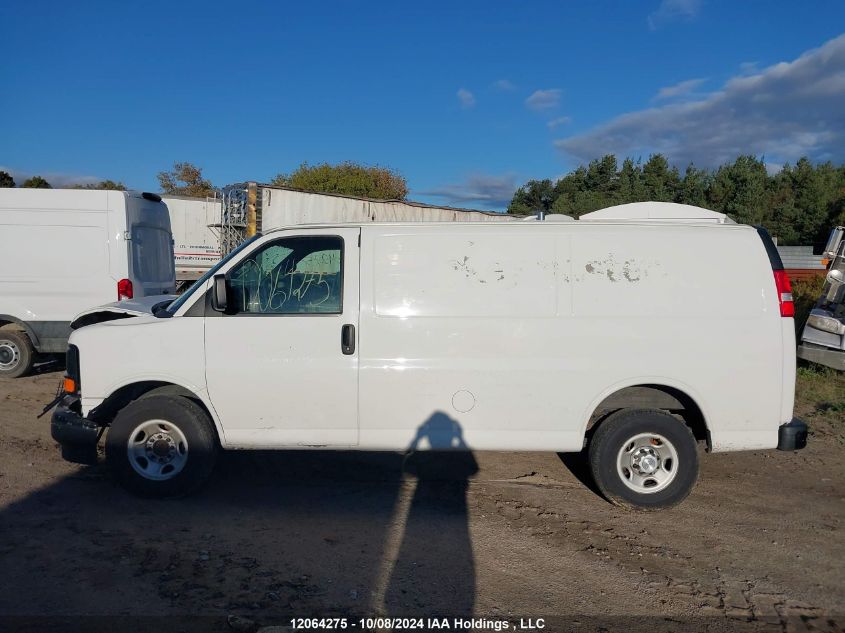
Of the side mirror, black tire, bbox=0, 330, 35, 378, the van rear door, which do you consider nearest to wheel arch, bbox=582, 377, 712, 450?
the side mirror

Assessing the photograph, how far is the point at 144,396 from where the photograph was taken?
16.8 feet

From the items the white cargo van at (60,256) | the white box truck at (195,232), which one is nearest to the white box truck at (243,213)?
the white box truck at (195,232)

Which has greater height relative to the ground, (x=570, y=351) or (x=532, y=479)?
(x=570, y=351)

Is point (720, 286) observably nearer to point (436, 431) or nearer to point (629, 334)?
point (629, 334)

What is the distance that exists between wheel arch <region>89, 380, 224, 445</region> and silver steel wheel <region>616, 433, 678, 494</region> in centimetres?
317

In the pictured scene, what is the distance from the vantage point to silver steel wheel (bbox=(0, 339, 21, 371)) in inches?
363

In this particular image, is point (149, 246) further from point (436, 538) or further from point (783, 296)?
A: point (783, 296)

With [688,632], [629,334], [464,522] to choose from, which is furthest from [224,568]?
[629,334]

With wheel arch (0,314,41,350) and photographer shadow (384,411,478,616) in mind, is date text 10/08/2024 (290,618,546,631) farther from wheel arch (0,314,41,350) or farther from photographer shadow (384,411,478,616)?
wheel arch (0,314,41,350)

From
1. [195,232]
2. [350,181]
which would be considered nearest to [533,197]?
[350,181]

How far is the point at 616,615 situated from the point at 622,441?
1.60 metres

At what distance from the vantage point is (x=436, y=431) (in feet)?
16.2

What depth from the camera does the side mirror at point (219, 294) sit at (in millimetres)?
4809

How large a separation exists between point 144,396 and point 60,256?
499 centimetres
